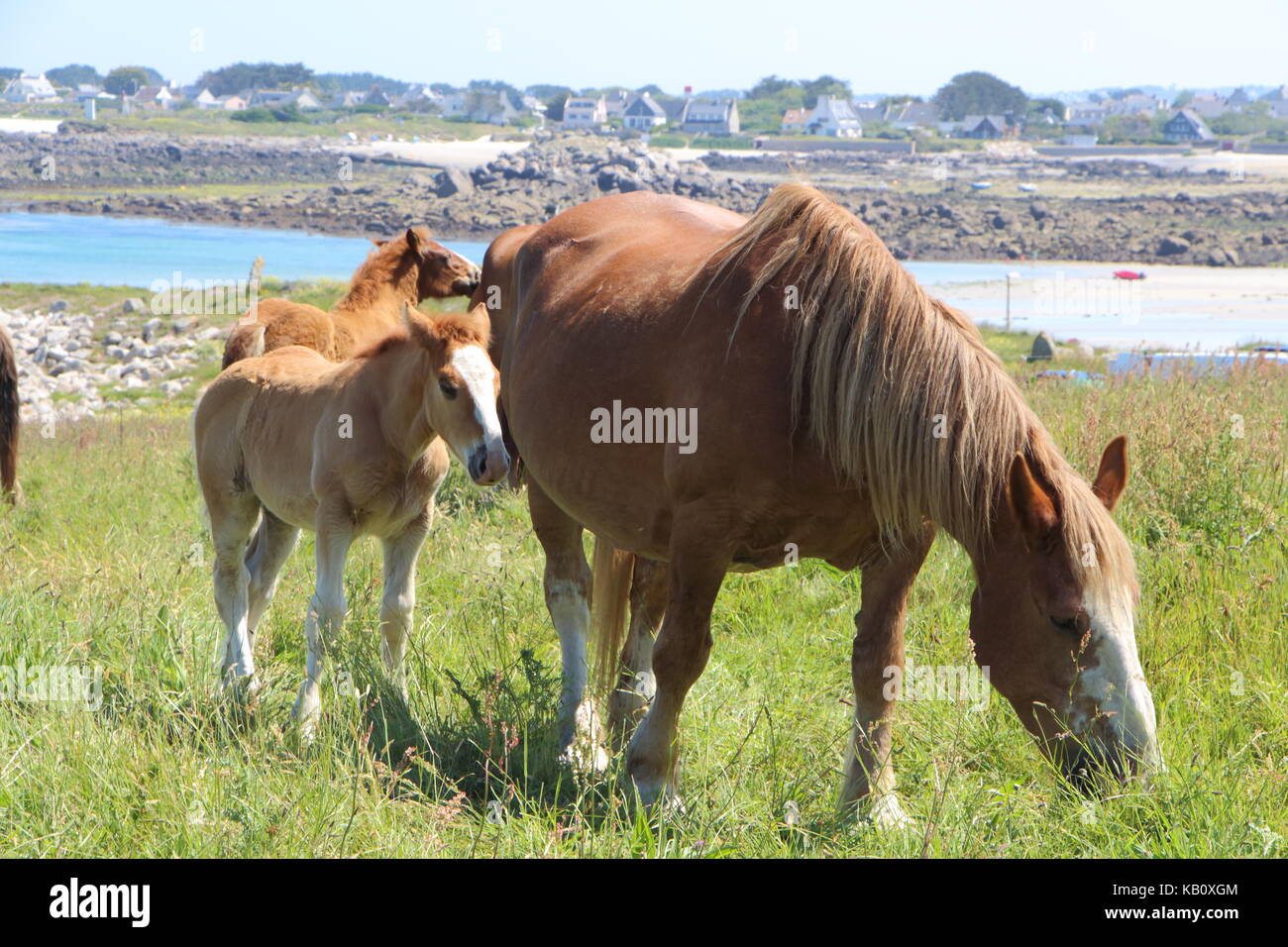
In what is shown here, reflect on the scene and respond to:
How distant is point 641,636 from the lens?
4.58 meters

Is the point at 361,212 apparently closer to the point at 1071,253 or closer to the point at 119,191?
the point at 119,191

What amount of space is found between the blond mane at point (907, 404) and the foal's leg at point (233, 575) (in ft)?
8.19

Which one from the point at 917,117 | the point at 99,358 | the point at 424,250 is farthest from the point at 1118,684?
the point at 917,117

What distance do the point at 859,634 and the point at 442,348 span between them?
184 cm

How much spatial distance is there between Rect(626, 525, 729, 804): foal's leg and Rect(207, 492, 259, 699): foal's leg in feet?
5.69

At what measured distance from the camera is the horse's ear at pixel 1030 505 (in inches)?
117

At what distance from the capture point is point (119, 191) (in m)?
65.7

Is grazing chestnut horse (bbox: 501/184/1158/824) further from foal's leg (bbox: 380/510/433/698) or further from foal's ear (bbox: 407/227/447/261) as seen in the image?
foal's ear (bbox: 407/227/447/261)

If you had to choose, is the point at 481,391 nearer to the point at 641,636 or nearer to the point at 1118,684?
the point at 641,636

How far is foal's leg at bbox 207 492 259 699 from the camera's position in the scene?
4.61m

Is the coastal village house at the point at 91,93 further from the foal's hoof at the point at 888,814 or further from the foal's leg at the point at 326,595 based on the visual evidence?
the foal's hoof at the point at 888,814

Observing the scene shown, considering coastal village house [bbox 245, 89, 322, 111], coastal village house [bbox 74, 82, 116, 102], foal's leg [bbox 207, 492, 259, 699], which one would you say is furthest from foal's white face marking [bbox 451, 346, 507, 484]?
coastal village house [bbox 74, 82, 116, 102]
